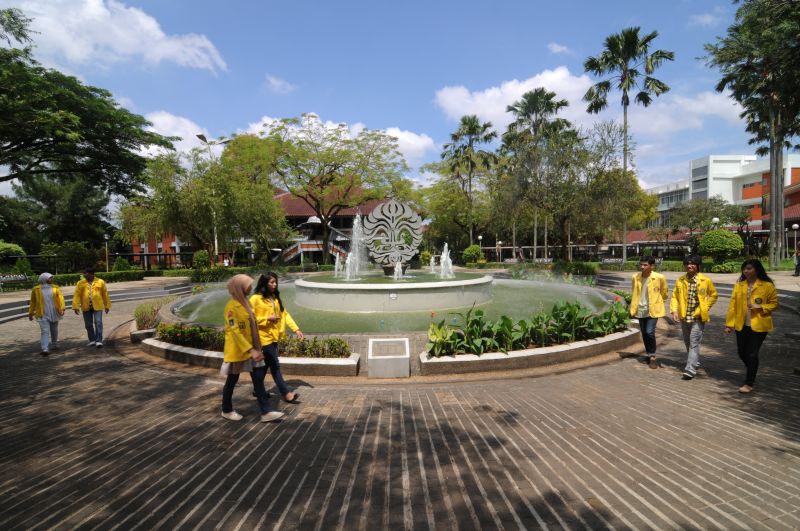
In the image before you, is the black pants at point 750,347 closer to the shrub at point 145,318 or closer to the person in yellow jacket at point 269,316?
the person in yellow jacket at point 269,316

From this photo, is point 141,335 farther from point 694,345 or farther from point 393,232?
point 694,345

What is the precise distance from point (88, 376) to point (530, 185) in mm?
22020

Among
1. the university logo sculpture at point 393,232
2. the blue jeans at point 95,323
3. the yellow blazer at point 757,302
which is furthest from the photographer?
the university logo sculpture at point 393,232

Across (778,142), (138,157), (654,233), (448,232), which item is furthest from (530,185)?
(654,233)

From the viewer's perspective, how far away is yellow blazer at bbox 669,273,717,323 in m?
5.95

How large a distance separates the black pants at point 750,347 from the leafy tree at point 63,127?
1524 centimetres

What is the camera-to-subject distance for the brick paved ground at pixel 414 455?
117 inches

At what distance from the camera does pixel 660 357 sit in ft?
24.2

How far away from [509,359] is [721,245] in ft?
74.3

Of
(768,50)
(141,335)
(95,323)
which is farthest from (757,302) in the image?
(95,323)

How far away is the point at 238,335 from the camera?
4.66 meters

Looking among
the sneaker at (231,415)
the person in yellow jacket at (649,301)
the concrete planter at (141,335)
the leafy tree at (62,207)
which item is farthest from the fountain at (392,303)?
the leafy tree at (62,207)

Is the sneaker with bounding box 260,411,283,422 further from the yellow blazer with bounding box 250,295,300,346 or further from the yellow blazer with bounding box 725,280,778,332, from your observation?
the yellow blazer with bounding box 725,280,778,332

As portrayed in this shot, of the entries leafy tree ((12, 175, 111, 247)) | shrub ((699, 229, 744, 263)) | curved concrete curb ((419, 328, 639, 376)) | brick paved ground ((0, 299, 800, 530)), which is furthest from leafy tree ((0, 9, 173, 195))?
shrub ((699, 229, 744, 263))
